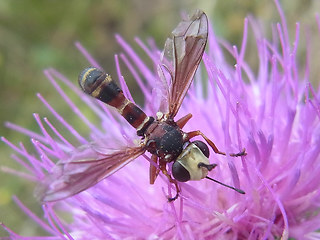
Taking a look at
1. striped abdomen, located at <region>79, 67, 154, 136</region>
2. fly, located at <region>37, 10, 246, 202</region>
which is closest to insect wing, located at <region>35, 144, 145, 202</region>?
fly, located at <region>37, 10, 246, 202</region>

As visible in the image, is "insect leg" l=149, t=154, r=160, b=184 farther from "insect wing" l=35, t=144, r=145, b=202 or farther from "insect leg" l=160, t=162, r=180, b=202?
"insect wing" l=35, t=144, r=145, b=202

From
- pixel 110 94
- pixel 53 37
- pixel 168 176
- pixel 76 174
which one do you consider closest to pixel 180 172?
pixel 168 176

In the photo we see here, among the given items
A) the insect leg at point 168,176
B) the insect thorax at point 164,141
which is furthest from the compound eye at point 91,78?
the insect leg at point 168,176

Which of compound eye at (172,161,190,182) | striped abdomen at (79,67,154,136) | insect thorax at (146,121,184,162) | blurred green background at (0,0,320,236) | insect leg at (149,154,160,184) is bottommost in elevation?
compound eye at (172,161,190,182)

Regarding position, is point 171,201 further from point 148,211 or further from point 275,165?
point 275,165

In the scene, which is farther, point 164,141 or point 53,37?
point 53,37

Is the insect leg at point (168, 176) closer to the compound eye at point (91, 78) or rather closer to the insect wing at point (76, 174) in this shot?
the insect wing at point (76, 174)

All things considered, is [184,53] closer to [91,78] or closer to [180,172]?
[91,78]
